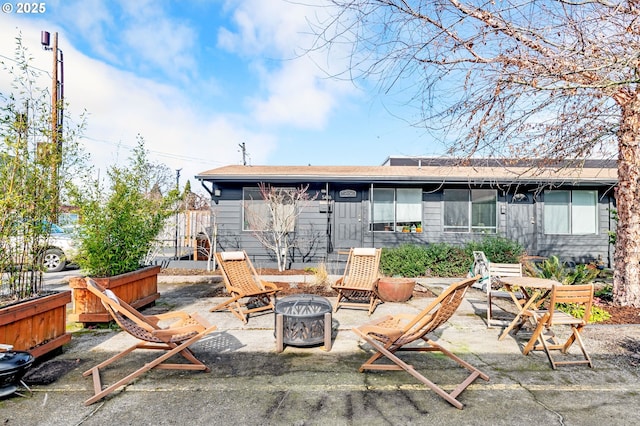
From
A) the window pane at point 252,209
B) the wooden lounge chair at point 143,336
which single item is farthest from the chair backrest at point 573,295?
the window pane at point 252,209

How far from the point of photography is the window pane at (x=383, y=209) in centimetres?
1069

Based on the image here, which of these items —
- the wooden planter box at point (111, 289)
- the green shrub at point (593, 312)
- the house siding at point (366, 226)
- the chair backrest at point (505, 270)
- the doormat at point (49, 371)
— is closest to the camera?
the doormat at point (49, 371)

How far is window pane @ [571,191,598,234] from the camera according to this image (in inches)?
421

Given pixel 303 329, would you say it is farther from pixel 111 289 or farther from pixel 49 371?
pixel 111 289

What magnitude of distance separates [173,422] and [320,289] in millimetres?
4974

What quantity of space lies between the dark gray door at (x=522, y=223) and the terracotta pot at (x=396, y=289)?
20.1ft

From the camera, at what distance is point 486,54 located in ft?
11.8

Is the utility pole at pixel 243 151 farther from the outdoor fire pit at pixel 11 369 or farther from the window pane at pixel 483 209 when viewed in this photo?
the outdoor fire pit at pixel 11 369

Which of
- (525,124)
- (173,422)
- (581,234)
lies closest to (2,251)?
(173,422)

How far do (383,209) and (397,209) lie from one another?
436 mm

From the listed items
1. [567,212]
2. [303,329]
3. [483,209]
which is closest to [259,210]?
[483,209]

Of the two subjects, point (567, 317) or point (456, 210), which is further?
point (456, 210)

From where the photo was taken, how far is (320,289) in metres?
7.20

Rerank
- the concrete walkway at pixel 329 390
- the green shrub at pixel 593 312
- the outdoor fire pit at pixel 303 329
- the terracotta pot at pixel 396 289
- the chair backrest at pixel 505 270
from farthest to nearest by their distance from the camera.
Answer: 1. the terracotta pot at pixel 396 289
2. the chair backrest at pixel 505 270
3. the green shrub at pixel 593 312
4. the outdoor fire pit at pixel 303 329
5. the concrete walkway at pixel 329 390
